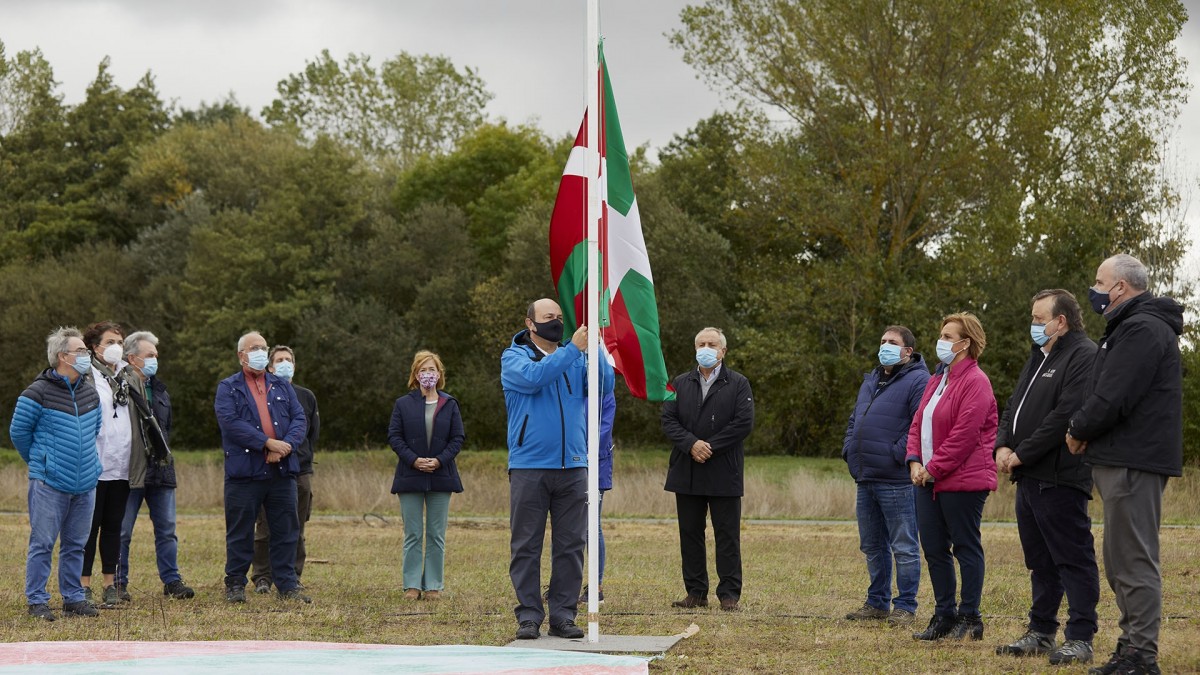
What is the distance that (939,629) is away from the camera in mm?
9094

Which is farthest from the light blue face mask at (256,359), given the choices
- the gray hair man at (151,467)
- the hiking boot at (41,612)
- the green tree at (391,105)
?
the green tree at (391,105)

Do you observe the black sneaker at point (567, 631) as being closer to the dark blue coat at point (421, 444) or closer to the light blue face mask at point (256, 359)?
the dark blue coat at point (421, 444)

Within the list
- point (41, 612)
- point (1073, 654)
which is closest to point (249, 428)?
point (41, 612)

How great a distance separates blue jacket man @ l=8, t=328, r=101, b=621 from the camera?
33.4 feet

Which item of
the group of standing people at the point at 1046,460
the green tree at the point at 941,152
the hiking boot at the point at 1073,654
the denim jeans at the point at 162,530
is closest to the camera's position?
the group of standing people at the point at 1046,460

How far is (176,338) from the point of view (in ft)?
156

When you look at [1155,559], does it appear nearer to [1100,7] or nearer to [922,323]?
[922,323]

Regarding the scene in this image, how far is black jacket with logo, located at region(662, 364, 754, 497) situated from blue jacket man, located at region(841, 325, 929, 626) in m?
1.00

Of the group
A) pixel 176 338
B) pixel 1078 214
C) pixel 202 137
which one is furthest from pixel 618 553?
pixel 202 137

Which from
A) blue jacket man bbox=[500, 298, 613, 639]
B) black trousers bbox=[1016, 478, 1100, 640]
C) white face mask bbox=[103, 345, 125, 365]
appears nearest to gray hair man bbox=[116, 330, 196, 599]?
white face mask bbox=[103, 345, 125, 365]

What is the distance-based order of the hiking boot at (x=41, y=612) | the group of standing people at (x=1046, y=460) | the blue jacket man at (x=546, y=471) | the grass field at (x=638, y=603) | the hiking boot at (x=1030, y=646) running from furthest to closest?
the hiking boot at (x=41, y=612)
the blue jacket man at (x=546, y=471)
the grass field at (x=638, y=603)
the hiking boot at (x=1030, y=646)
the group of standing people at (x=1046, y=460)

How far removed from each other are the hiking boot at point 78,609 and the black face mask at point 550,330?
409cm

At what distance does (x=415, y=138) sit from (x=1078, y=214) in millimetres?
38411

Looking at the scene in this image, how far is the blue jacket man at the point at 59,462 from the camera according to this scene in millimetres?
10180
